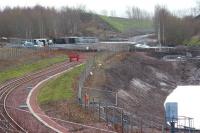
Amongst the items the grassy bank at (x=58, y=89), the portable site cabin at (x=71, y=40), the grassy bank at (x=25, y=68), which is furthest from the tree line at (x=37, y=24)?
the grassy bank at (x=58, y=89)

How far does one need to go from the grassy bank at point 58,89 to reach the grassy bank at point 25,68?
23.4ft

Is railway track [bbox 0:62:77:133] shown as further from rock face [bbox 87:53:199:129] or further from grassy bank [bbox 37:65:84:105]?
rock face [bbox 87:53:199:129]

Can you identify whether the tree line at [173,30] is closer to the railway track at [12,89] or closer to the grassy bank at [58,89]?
the railway track at [12,89]

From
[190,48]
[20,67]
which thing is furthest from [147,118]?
[190,48]

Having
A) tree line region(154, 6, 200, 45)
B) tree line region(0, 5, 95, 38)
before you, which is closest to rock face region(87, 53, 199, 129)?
tree line region(154, 6, 200, 45)

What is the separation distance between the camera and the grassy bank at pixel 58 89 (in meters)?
47.9

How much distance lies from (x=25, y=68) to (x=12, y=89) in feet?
51.6

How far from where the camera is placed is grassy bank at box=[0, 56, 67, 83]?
6425 centimetres

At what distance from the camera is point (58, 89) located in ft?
171

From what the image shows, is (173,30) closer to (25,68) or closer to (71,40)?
(71,40)

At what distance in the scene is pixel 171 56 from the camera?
9431cm

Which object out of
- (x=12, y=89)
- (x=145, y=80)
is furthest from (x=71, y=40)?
(x=12, y=89)

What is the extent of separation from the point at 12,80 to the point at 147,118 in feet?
63.0

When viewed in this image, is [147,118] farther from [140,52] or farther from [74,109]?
[140,52]
